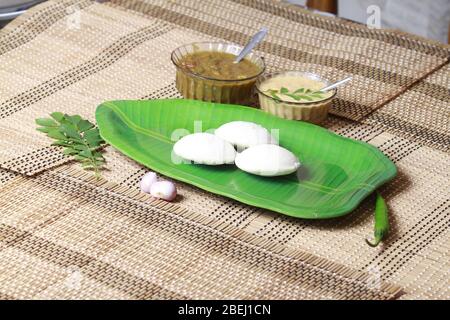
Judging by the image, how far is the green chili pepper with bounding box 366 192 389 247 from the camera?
94 centimetres

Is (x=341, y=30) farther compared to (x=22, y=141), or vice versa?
(x=341, y=30)

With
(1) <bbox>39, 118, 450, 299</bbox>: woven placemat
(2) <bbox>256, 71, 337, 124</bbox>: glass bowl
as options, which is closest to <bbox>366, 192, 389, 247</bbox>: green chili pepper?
(1) <bbox>39, 118, 450, 299</bbox>: woven placemat

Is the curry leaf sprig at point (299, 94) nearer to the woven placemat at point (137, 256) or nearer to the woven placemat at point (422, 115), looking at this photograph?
the woven placemat at point (422, 115)

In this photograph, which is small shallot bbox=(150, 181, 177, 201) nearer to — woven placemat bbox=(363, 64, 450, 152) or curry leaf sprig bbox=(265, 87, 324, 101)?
curry leaf sprig bbox=(265, 87, 324, 101)

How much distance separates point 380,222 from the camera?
0.95 meters

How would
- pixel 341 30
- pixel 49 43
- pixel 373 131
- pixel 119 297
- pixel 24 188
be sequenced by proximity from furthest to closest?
pixel 341 30 < pixel 49 43 < pixel 373 131 < pixel 24 188 < pixel 119 297

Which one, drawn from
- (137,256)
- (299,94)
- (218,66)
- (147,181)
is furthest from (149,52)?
(137,256)

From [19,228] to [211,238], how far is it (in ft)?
0.69

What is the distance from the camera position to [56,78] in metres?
1.29

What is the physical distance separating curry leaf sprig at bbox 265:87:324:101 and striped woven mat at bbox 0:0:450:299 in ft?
0.18

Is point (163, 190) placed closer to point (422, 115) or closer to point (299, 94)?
point (299, 94)

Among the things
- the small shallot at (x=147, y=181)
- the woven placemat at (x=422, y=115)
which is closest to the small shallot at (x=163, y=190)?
the small shallot at (x=147, y=181)
